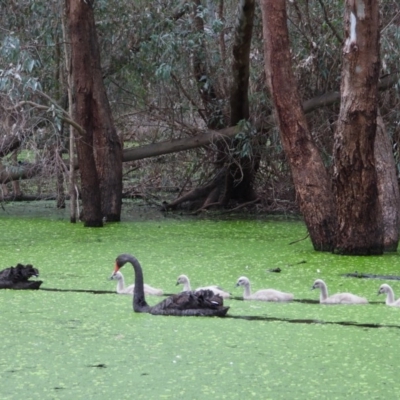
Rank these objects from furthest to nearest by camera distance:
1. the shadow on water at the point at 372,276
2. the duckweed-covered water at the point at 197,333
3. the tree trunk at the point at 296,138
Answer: the tree trunk at the point at 296,138 < the shadow on water at the point at 372,276 < the duckweed-covered water at the point at 197,333

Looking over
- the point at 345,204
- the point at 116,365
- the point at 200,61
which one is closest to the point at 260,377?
the point at 116,365

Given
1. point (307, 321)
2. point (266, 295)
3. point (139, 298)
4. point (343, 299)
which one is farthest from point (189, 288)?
point (307, 321)

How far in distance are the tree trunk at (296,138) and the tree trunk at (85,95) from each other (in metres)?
3.53

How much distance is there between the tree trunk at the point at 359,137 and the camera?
12273 mm

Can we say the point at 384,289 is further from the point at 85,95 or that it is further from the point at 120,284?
the point at 85,95

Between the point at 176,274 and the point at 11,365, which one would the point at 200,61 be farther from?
the point at 11,365

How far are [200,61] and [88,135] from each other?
2490 millimetres

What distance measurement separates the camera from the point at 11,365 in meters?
7.12

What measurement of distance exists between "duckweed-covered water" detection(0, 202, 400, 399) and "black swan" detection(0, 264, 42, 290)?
0.11 meters

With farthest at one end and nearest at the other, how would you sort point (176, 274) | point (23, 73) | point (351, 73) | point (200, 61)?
point (200, 61) → point (23, 73) → point (351, 73) → point (176, 274)

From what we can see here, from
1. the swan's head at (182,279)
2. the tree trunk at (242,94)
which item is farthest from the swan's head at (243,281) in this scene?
the tree trunk at (242,94)

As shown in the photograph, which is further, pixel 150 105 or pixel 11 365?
pixel 150 105

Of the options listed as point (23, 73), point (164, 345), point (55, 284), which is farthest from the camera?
point (23, 73)

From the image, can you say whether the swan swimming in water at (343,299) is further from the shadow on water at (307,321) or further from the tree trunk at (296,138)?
the tree trunk at (296,138)
